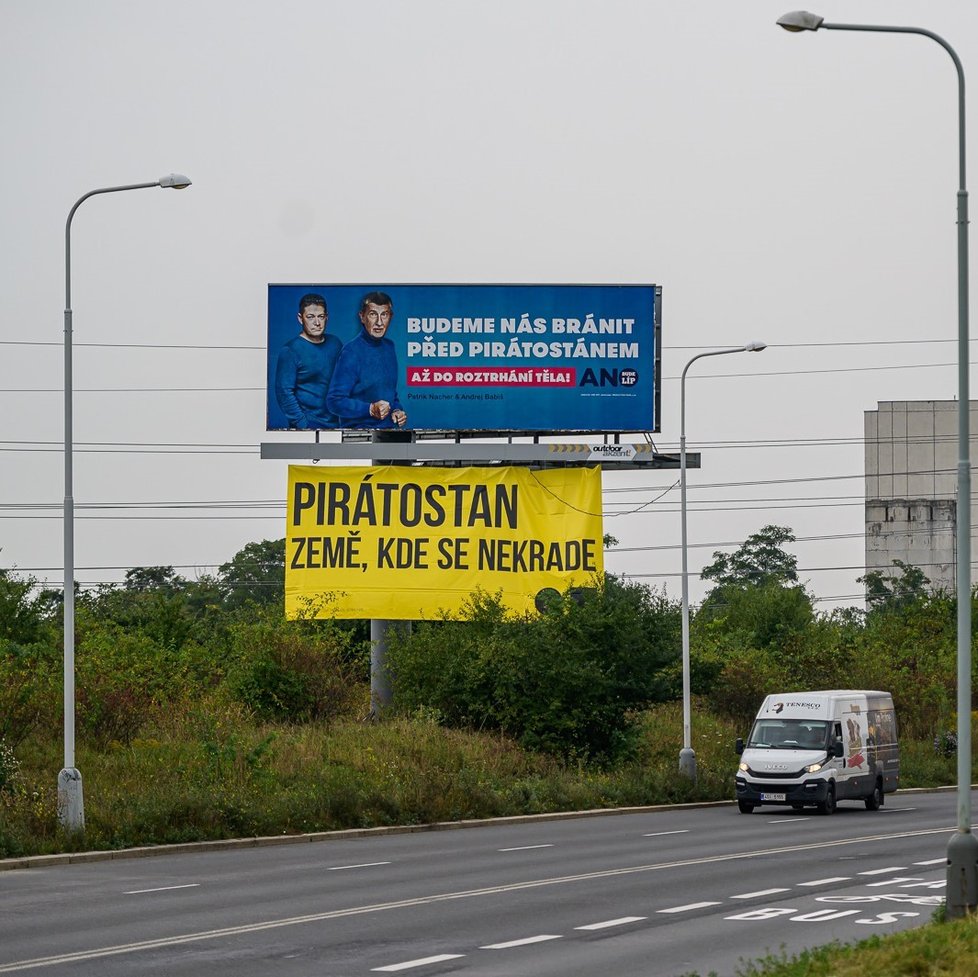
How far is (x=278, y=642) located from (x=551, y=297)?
38.9 ft

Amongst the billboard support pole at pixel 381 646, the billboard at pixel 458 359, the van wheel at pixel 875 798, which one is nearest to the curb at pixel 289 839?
the van wheel at pixel 875 798

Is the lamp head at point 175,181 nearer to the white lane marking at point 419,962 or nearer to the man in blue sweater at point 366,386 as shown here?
the white lane marking at point 419,962

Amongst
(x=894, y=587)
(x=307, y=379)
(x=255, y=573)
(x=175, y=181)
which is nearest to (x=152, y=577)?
(x=255, y=573)

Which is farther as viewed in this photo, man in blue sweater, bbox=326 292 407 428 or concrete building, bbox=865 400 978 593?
concrete building, bbox=865 400 978 593

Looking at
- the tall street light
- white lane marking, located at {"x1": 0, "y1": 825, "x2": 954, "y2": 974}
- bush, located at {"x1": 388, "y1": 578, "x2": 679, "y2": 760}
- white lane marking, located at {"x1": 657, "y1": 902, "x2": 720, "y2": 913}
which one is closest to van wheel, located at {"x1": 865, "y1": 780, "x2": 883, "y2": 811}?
bush, located at {"x1": 388, "y1": 578, "x2": 679, "y2": 760}

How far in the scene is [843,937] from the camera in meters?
15.6

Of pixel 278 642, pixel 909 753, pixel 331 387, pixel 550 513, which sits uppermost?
pixel 331 387

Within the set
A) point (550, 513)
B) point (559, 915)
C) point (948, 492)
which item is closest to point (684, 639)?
point (550, 513)

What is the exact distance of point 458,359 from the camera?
152 ft

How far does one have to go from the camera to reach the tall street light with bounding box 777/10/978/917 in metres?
15.2

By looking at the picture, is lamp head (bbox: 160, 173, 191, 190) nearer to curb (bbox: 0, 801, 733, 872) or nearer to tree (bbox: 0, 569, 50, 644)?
curb (bbox: 0, 801, 733, 872)

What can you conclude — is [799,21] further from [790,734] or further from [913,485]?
[913,485]

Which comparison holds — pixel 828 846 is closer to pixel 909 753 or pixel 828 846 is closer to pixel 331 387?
pixel 331 387

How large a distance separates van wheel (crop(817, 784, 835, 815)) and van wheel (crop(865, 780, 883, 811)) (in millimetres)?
1796
